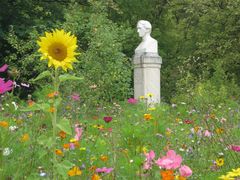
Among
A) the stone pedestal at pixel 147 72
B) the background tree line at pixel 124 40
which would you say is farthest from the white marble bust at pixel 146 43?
the background tree line at pixel 124 40

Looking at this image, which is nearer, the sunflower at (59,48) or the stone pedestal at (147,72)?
the sunflower at (59,48)

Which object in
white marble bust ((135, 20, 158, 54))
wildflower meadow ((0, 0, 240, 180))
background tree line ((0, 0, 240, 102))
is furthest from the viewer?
background tree line ((0, 0, 240, 102))

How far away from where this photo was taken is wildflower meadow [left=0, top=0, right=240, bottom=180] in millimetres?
2014

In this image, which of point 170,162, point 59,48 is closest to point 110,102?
point 59,48

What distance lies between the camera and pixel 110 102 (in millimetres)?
10797

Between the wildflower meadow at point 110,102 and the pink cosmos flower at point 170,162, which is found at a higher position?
the wildflower meadow at point 110,102

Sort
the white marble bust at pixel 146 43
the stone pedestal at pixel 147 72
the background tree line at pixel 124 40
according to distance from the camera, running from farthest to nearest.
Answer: the background tree line at pixel 124 40 → the white marble bust at pixel 146 43 → the stone pedestal at pixel 147 72

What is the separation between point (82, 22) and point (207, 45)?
4.86 m

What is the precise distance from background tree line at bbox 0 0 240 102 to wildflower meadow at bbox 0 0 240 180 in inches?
1.7

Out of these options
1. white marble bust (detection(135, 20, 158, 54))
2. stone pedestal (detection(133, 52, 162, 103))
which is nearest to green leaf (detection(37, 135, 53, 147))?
stone pedestal (detection(133, 52, 162, 103))

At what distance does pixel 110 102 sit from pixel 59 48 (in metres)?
8.91

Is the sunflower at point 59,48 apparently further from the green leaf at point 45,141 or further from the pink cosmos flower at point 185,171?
the pink cosmos flower at point 185,171

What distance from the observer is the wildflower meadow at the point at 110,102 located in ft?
6.61

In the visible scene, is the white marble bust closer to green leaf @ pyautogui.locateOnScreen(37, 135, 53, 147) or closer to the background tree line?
the background tree line
